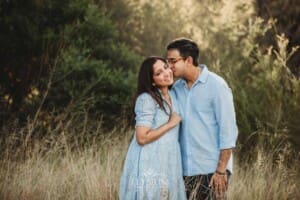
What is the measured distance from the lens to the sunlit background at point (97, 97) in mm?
7035

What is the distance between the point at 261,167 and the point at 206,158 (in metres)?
2.10

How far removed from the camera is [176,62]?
5.04m

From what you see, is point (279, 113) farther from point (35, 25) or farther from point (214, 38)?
point (214, 38)

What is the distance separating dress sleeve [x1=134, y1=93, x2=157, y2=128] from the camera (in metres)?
4.87

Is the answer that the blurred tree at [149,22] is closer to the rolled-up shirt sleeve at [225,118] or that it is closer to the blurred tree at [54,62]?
the blurred tree at [54,62]

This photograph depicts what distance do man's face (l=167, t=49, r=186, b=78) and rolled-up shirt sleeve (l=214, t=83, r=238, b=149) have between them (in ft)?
1.17

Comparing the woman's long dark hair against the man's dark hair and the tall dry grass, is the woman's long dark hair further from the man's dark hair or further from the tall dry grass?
the tall dry grass

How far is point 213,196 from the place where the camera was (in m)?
4.96

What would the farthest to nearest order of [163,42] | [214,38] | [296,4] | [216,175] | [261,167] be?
[163,42] < [214,38] < [296,4] < [261,167] < [216,175]

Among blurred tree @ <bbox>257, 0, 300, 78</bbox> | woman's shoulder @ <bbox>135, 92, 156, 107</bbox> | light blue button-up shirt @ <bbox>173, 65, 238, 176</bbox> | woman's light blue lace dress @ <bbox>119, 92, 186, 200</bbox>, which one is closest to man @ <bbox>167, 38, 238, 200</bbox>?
light blue button-up shirt @ <bbox>173, 65, 238, 176</bbox>

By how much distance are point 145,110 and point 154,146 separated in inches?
11.6

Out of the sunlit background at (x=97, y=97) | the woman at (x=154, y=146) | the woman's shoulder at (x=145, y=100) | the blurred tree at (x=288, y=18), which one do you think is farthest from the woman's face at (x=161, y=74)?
the blurred tree at (x=288, y=18)

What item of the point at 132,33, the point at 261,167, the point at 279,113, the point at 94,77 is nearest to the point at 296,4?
the point at 279,113

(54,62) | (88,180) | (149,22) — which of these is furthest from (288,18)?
(149,22)
